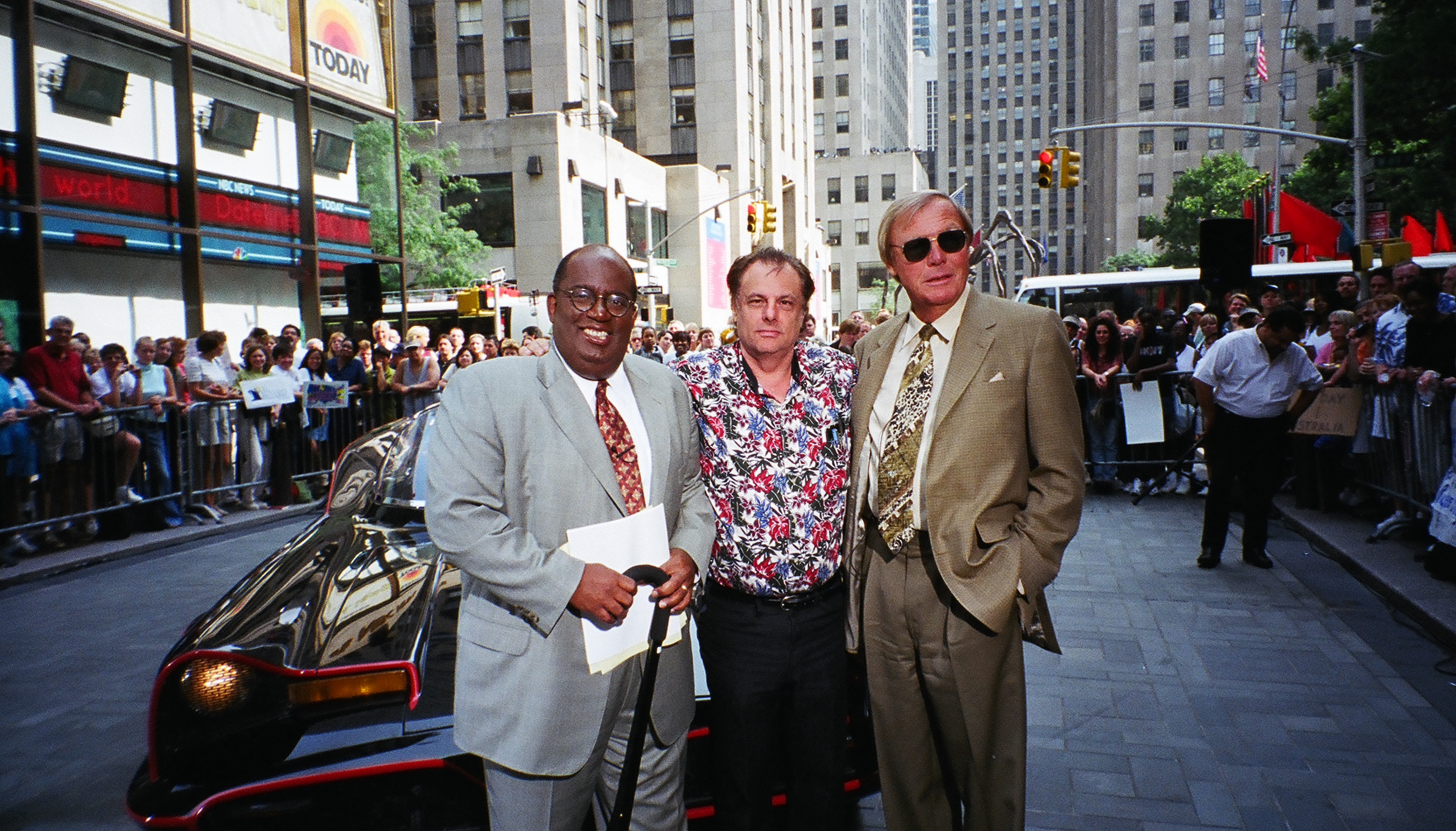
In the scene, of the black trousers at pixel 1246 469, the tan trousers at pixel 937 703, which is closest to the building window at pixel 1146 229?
the black trousers at pixel 1246 469

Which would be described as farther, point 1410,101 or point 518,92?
point 518,92

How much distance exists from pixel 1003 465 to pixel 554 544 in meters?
1.16

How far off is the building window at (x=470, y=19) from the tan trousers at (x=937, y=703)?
4720cm

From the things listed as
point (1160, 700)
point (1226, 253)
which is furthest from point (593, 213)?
point (1160, 700)

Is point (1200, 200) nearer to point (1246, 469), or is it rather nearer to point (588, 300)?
point (1246, 469)

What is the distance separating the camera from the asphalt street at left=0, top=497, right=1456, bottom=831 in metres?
3.56

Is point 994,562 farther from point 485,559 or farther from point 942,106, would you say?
point 942,106

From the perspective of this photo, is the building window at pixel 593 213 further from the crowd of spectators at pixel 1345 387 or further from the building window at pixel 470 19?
the crowd of spectators at pixel 1345 387

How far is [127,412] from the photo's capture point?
359 inches

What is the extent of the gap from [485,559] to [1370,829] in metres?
3.12

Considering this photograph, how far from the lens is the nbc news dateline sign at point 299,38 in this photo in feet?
51.8

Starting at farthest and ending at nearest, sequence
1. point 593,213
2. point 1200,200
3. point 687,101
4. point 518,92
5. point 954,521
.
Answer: point 1200,200 → point 687,101 → point 518,92 → point 593,213 → point 954,521

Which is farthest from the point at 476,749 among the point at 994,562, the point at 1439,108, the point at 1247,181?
the point at 1247,181

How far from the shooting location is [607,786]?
93.3 inches
